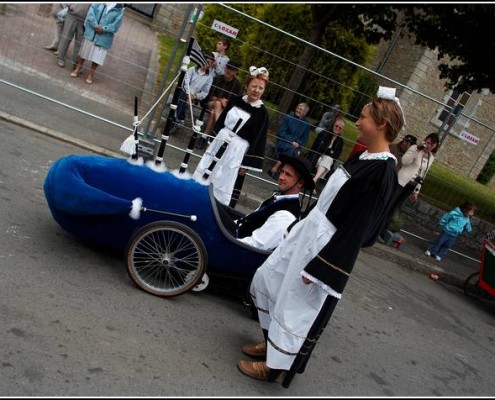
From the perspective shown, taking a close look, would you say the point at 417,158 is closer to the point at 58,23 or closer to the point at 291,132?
the point at 291,132

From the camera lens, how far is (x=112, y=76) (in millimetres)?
8719

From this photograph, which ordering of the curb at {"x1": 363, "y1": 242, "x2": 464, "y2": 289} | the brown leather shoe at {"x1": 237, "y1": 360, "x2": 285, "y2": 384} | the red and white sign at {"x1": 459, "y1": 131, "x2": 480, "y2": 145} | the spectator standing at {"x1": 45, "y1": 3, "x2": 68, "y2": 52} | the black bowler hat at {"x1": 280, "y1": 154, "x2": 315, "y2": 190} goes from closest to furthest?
the brown leather shoe at {"x1": 237, "y1": 360, "x2": 285, "y2": 384} → the black bowler hat at {"x1": 280, "y1": 154, "x2": 315, "y2": 190} → the spectator standing at {"x1": 45, "y1": 3, "x2": 68, "y2": 52} → the curb at {"x1": 363, "y1": 242, "x2": 464, "y2": 289} → the red and white sign at {"x1": 459, "y1": 131, "x2": 480, "y2": 145}

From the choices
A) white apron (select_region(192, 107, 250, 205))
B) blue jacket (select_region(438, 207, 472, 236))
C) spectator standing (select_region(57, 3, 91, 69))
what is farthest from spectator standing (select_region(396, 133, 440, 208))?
spectator standing (select_region(57, 3, 91, 69))

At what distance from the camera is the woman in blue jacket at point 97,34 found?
8500mm

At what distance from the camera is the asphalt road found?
3.13 m

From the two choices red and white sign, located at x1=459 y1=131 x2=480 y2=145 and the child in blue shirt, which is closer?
red and white sign, located at x1=459 y1=131 x2=480 y2=145

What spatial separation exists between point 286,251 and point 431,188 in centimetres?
710

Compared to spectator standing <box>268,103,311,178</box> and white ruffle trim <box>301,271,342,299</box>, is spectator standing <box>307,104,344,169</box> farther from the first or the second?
white ruffle trim <box>301,271,342,299</box>

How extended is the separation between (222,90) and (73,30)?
9.94 feet

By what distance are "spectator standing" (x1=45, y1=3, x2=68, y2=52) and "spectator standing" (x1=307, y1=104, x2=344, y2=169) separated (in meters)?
4.44

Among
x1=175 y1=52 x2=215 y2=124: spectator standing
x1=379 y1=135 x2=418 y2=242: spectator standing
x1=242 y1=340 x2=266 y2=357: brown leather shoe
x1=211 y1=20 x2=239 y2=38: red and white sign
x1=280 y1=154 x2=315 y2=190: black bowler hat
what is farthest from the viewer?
x1=379 y1=135 x2=418 y2=242: spectator standing

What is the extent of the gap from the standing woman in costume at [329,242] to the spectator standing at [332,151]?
15.9 ft

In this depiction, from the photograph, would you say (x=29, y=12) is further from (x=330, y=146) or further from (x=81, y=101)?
(x=330, y=146)

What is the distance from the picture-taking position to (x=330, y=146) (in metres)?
8.47
